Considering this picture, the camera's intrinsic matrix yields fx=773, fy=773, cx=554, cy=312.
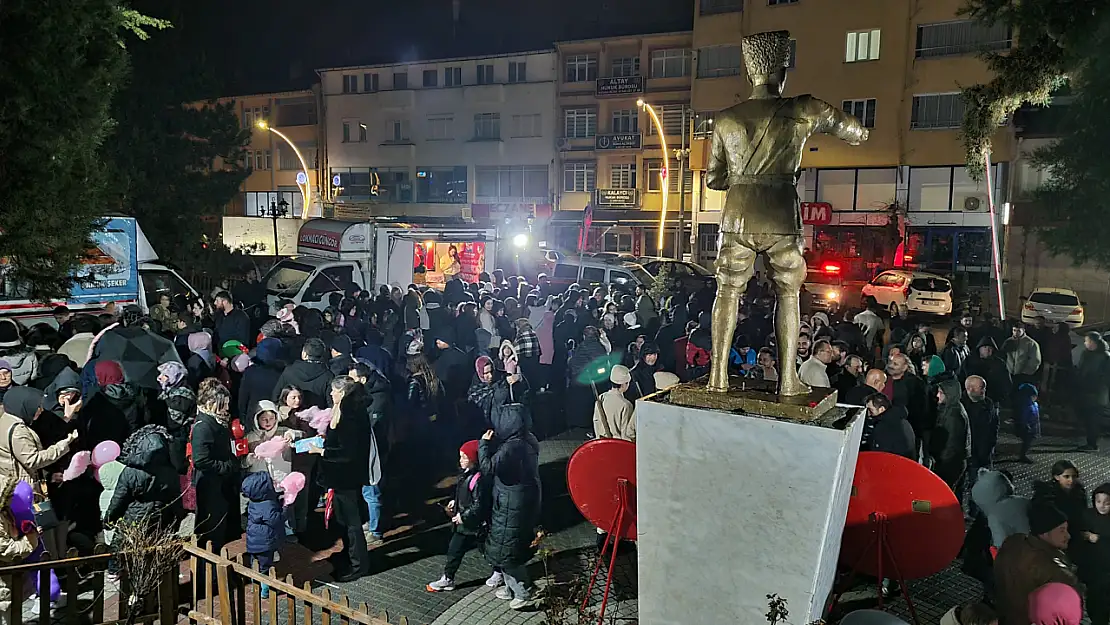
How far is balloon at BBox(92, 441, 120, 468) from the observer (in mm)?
6598

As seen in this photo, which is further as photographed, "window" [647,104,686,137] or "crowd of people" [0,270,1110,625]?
"window" [647,104,686,137]

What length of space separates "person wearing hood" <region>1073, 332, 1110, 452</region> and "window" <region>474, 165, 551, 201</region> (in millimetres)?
32593

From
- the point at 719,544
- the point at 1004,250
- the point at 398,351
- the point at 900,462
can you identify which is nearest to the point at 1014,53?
the point at 900,462

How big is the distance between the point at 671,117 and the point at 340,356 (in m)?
31.4

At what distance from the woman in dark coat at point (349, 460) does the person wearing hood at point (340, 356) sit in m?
1.43

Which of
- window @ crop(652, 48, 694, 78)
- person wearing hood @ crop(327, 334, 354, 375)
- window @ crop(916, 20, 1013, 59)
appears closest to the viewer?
person wearing hood @ crop(327, 334, 354, 375)

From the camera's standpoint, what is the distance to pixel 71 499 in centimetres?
668

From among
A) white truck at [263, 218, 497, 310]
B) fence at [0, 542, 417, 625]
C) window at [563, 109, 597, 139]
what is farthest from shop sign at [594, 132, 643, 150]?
fence at [0, 542, 417, 625]

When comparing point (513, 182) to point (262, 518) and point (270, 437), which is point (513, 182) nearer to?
point (270, 437)

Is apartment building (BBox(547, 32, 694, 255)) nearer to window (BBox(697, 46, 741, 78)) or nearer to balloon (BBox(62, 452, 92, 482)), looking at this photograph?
window (BBox(697, 46, 741, 78))

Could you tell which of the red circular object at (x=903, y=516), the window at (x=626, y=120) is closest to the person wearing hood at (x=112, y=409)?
the red circular object at (x=903, y=516)

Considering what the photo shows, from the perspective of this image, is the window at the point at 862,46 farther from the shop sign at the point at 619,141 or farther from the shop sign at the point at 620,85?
the shop sign at the point at 619,141

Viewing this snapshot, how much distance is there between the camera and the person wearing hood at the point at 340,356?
27.3 feet

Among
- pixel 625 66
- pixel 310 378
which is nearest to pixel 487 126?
pixel 625 66
